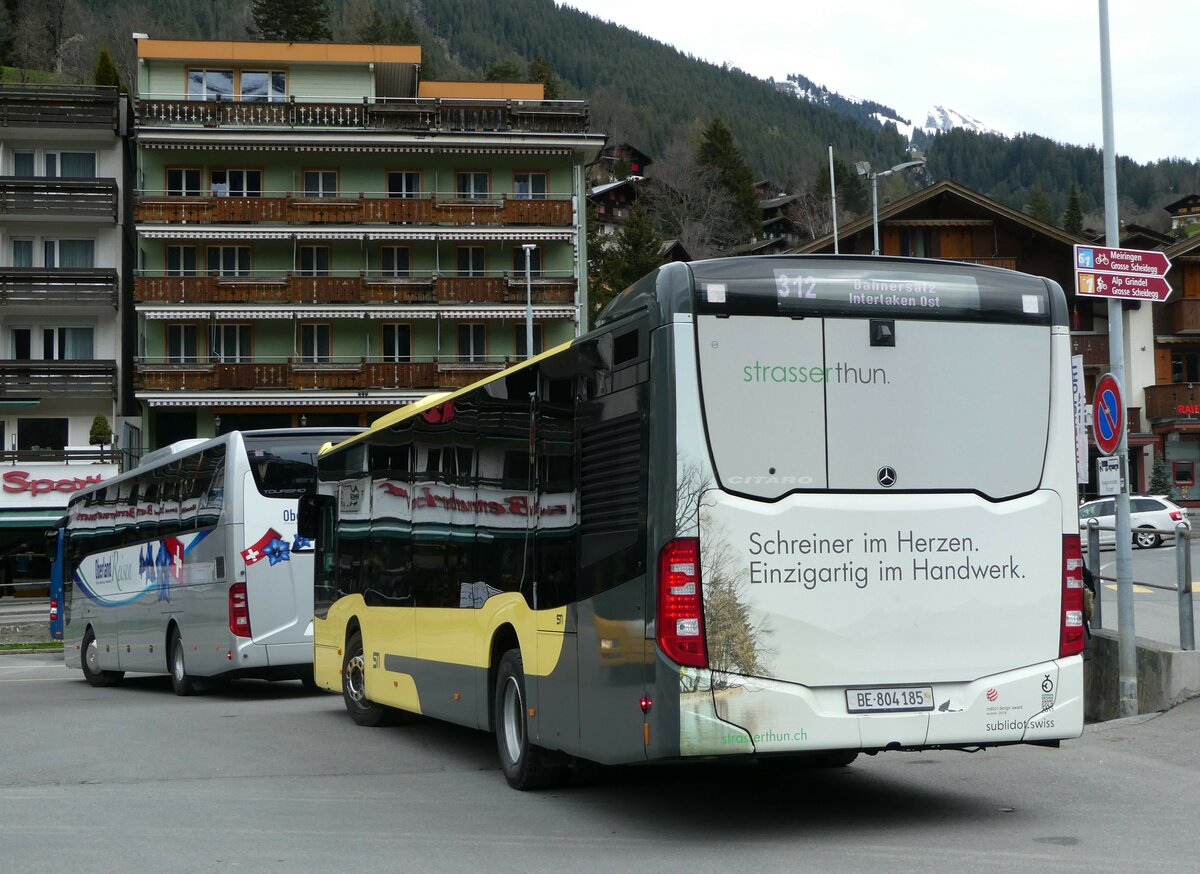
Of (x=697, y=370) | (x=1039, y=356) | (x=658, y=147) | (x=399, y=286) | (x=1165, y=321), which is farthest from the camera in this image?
(x=658, y=147)

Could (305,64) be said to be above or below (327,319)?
above

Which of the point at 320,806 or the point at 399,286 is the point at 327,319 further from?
the point at 320,806

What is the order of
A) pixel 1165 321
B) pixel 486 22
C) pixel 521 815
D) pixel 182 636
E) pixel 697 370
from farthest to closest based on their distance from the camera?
pixel 486 22 < pixel 1165 321 < pixel 182 636 < pixel 521 815 < pixel 697 370

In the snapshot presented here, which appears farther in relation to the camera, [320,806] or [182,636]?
[182,636]

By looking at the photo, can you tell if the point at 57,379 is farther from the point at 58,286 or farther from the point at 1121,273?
the point at 1121,273

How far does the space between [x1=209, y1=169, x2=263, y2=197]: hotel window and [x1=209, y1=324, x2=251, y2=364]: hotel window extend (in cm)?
500

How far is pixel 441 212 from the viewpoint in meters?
57.2

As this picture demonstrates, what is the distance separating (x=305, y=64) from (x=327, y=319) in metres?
10.8

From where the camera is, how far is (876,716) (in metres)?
8.88

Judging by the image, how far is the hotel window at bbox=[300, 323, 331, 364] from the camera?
188 feet

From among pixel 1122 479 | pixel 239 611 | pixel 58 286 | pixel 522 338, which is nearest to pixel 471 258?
pixel 522 338

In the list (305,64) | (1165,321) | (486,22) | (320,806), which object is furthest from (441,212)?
(486,22)

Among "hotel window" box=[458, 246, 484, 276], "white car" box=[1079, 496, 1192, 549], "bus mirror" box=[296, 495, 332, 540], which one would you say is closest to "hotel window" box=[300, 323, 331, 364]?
"hotel window" box=[458, 246, 484, 276]

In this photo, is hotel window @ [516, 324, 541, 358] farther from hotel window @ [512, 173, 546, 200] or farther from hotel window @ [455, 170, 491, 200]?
hotel window @ [455, 170, 491, 200]
